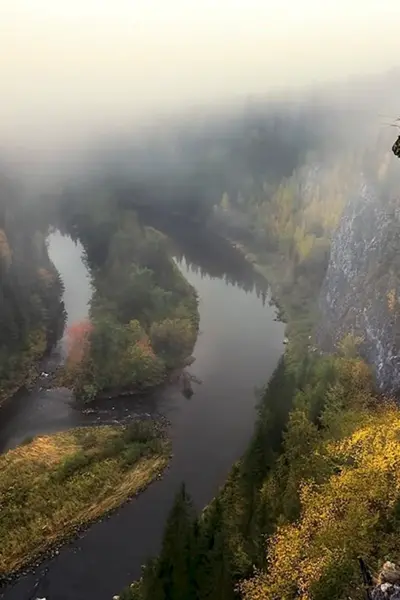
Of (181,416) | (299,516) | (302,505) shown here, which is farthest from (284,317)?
(299,516)

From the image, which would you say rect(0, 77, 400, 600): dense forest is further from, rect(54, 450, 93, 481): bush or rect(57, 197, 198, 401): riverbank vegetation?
rect(54, 450, 93, 481): bush

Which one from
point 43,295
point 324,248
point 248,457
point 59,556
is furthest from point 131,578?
point 324,248

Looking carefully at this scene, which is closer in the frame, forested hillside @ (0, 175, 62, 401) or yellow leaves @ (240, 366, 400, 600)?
yellow leaves @ (240, 366, 400, 600)

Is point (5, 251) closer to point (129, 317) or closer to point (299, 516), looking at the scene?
point (129, 317)

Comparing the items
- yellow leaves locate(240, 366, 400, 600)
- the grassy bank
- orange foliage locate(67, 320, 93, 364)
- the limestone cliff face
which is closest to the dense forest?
yellow leaves locate(240, 366, 400, 600)

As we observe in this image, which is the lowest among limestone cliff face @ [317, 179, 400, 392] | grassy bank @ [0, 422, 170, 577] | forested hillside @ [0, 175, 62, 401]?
grassy bank @ [0, 422, 170, 577]

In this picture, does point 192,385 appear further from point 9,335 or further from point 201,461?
point 9,335
